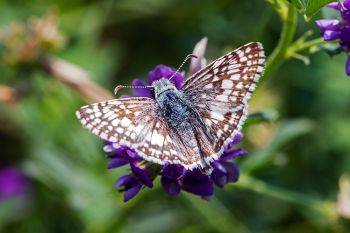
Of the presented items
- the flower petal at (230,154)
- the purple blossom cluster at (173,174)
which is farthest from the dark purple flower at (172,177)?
the flower petal at (230,154)

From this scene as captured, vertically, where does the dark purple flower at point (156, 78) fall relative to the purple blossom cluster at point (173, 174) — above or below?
above

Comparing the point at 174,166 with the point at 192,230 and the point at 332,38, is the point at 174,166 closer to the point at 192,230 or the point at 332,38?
the point at 332,38

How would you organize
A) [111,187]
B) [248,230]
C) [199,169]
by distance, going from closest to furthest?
[199,169] < [111,187] < [248,230]

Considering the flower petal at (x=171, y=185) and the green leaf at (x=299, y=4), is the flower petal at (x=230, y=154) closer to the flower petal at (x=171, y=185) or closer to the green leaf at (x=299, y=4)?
the flower petal at (x=171, y=185)

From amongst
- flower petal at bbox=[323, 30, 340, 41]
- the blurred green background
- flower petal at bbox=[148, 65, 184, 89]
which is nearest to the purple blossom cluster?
flower petal at bbox=[148, 65, 184, 89]

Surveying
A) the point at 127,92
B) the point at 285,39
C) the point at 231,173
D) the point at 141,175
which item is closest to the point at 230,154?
the point at 231,173

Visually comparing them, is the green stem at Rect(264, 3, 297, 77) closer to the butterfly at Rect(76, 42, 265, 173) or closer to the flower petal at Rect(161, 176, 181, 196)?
the butterfly at Rect(76, 42, 265, 173)

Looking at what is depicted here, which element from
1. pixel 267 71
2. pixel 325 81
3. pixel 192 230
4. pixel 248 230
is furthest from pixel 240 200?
pixel 267 71
